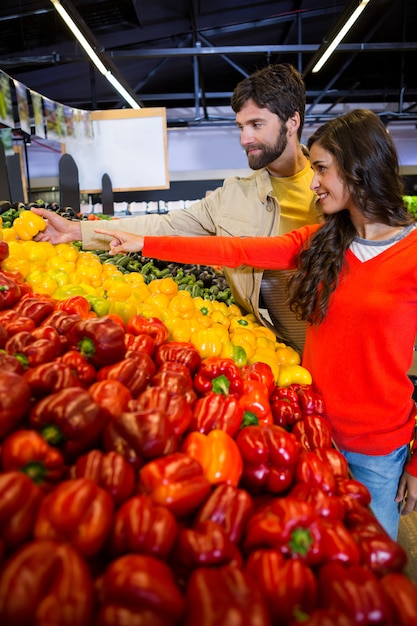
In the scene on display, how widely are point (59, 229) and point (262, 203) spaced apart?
134cm

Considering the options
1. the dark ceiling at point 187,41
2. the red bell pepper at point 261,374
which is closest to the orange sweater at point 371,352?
the red bell pepper at point 261,374

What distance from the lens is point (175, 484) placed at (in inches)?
40.3

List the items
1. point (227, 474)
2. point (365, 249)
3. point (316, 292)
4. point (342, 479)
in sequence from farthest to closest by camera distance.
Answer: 1. point (316, 292)
2. point (365, 249)
3. point (342, 479)
4. point (227, 474)

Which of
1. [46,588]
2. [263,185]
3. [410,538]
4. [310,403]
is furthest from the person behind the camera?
[410,538]

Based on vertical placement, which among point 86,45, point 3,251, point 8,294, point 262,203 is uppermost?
point 86,45

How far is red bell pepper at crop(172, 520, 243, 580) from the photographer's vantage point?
88 centimetres

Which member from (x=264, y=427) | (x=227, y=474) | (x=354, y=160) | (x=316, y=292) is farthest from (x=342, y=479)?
(x=354, y=160)

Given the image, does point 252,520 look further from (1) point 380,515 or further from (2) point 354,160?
(2) point 354,160

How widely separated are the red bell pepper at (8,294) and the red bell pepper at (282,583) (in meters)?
1.46

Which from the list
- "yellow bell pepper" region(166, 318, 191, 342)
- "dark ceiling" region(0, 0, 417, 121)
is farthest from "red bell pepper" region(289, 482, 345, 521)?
"dark ceiling" region(0, 0, 417, 121)

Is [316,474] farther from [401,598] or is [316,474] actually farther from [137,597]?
[137,597]

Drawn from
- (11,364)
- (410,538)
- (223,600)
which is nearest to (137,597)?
(223,600)

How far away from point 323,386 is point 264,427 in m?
0.80

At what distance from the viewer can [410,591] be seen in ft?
2.86
